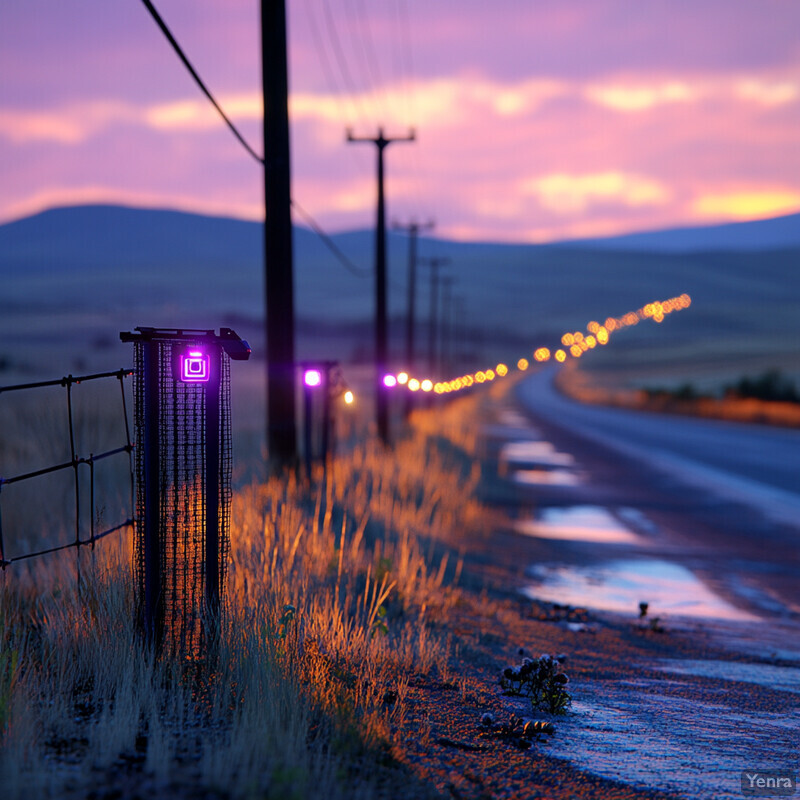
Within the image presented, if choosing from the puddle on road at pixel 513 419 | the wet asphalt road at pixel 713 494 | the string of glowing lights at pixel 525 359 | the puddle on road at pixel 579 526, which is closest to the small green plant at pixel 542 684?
the wet asphalt road at pixel 713 494

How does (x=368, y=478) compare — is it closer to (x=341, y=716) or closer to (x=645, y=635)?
(x=645, y=635)

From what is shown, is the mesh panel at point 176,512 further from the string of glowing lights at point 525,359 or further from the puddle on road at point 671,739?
the string of glowing lights at point 525,359

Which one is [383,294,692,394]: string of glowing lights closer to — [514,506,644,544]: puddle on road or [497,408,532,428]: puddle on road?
[497,408,532,428]: puddle on road

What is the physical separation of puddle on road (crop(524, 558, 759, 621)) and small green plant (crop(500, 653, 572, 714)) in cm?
434

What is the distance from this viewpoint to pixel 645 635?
8.89 meters

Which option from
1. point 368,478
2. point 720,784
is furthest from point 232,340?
point 368,478

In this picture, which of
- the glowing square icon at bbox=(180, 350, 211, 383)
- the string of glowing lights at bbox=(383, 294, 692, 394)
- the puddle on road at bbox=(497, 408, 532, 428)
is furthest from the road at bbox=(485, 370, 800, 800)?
the puddle on road at bbox=(497, 408, 532, 428)

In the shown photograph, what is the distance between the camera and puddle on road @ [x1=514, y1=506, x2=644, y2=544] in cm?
1516

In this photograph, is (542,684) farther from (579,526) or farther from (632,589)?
(579,526)

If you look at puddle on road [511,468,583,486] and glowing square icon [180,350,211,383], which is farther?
puddle on road [511,468,583,486]

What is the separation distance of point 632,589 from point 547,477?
12.6m

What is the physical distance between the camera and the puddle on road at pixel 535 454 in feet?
92.7

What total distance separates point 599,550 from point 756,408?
136 ft

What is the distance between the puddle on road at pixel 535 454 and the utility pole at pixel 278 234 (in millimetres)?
16356
